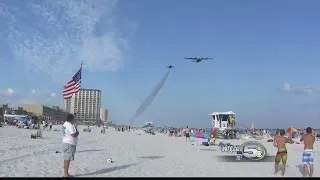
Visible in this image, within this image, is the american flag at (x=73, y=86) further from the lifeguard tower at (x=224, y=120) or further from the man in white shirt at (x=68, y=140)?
the lifeguard tower at (x=224, y=120)

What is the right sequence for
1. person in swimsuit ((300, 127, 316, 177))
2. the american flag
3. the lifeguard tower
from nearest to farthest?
1. person in swimsuit ((300, 127, 316, 177))
2. the american flag
3. the lifeguard tower

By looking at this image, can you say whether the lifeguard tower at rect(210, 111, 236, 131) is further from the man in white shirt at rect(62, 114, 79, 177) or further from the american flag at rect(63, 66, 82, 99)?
the man in white shirt at rect(62, 114, 79, 177)

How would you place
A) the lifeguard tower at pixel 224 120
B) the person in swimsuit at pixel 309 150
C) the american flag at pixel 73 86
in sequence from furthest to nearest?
the lifeguard tower at pixel 224 120 < the american flag at pixel 73 86 < the person in swimsuit at pixel 309 150

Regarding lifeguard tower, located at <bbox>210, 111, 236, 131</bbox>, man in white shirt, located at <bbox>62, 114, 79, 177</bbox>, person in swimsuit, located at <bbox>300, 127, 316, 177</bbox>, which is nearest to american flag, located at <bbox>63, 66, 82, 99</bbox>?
man in white shirt, located at <bbox>62, 114, 79, 177</bbox>

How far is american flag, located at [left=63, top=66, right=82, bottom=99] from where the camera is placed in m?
21.2

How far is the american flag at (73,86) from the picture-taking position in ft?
69.4

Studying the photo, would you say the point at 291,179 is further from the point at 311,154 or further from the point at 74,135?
the point at 74,135

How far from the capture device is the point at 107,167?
15.3 meters

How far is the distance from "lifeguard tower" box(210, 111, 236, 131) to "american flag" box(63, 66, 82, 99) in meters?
46.1

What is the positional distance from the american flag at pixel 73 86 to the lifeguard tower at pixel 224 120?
46.1 metres

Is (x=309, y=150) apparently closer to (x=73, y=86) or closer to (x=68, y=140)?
(x=68, y=140)

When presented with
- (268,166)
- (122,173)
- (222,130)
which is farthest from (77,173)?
(222,130)

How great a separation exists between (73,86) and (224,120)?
47.5m

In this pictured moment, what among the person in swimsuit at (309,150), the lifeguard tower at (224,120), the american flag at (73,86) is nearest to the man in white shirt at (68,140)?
the person in swimsuit at (309,150)
